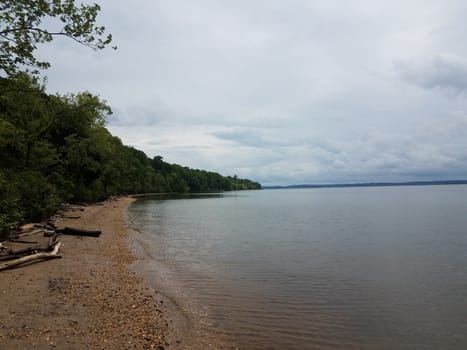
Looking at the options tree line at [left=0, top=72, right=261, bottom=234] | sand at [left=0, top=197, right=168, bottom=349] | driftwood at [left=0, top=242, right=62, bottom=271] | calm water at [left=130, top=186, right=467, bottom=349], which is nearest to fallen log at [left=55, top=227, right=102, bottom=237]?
tree line at [left=0, top=72, right=261, bottom=234]

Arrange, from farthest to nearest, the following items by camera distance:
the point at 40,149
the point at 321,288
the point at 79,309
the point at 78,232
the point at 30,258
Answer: the point at 40,149 → the point at 78,232 → the point at 30,258 → the point at 321,288 → the point at 79,309

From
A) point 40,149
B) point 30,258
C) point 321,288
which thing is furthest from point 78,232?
point 321,288

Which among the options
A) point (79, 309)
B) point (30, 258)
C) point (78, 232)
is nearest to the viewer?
point (79, 309)

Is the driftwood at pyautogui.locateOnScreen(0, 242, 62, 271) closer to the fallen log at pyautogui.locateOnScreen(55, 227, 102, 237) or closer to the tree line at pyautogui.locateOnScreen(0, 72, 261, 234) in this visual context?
the tree line at pyautogui.locateOnScreen(0, 72, 261, 234)

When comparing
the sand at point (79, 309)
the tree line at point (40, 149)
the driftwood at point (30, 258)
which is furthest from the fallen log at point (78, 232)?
the sand at point (79, 309)

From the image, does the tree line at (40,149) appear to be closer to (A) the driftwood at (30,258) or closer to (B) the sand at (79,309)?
(A) the driftwood at (30,258)

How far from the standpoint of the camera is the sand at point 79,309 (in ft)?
21.7

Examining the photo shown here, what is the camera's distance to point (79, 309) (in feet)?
27.0

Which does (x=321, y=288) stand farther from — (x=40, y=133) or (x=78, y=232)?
(x=40, y=133)

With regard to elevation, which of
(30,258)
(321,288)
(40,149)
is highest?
(40,149)

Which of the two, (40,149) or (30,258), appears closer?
(30,258)

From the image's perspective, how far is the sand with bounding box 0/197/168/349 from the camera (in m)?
6.62

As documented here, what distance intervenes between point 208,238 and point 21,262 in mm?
13652

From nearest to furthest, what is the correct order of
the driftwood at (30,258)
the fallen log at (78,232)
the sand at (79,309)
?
the sand at (79,309), the driftwood at (30,258), the fallen log at (78,232)
